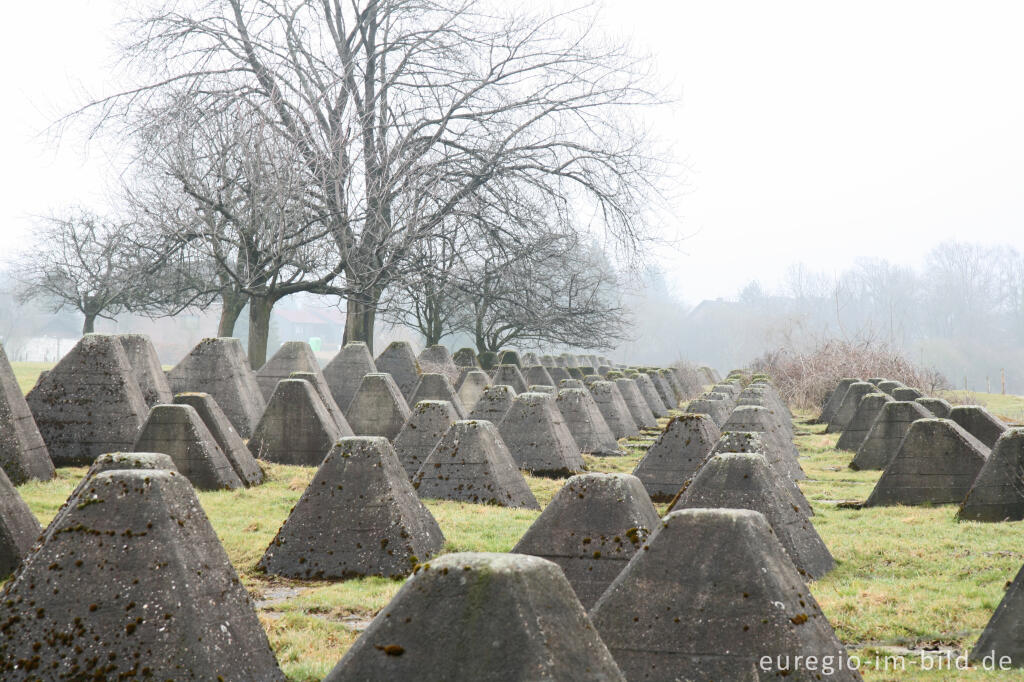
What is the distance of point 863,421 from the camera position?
63.6 ft

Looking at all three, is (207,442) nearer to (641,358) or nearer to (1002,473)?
(1002,473)

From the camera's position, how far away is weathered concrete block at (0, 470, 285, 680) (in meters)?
4.26

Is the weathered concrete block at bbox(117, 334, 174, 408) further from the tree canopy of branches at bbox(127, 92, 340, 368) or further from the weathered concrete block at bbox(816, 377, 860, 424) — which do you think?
the weathered concrete block at bbox(816, 377, 860, 424)

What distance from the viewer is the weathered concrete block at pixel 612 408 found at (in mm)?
20656

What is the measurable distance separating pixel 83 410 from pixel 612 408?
1124cm

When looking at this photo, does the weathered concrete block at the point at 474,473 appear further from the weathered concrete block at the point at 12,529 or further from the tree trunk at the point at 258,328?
the tree trunk at the point at 258,328

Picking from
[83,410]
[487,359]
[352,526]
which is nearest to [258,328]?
[83,410]

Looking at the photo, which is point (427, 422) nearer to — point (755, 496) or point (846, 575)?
point (755, 496)

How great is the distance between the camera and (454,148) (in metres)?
27.1

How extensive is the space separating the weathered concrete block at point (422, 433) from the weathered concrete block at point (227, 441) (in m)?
1.81

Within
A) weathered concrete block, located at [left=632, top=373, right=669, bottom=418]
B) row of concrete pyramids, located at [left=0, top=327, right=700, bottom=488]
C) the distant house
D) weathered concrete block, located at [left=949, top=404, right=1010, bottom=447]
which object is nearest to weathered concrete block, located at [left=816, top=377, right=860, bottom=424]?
weathered concrete block, located at [left=632, top=373, right=669, bottom=418]

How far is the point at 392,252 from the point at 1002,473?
15.0 meters

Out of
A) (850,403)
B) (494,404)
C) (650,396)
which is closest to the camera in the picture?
(494,404)

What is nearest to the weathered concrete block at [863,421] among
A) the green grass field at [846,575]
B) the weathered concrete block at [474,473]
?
the green grass field at [846,575]
